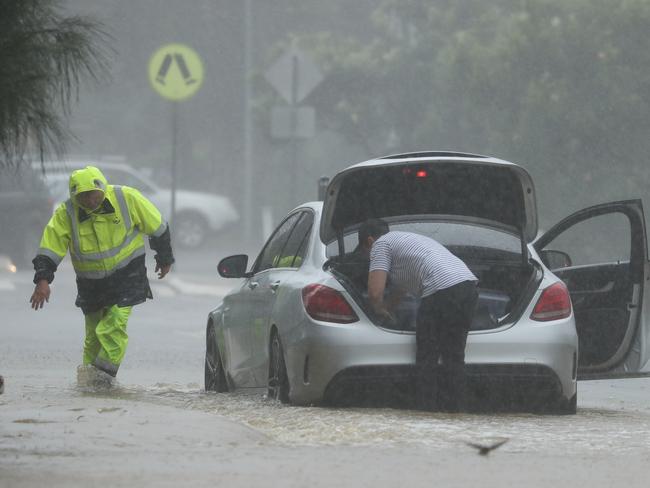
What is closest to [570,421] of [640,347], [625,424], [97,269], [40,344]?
[625,424]

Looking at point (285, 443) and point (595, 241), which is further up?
point (595, 241)

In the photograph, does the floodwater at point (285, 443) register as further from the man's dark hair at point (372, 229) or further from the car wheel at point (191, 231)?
the car wheel at point (191, 231)

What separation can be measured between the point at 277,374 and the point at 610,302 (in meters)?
2.19

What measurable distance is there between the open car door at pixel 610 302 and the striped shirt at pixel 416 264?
1.17 metres

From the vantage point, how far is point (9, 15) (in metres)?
7.96

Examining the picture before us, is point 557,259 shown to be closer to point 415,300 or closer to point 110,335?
point 415,300

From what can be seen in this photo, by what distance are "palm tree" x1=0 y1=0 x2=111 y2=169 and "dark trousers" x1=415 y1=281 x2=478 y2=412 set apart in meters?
2.16

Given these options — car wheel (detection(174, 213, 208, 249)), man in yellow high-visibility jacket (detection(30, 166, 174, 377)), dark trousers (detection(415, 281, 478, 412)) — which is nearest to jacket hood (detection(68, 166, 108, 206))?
man in yellow high-visibility jacket (detection(30, 166, 174, 377))

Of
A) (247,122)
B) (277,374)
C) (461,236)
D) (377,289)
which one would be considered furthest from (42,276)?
(247,122)

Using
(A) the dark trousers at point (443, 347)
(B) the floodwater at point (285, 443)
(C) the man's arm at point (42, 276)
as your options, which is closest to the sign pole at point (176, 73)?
(B) the floodwater at point (285, 443)

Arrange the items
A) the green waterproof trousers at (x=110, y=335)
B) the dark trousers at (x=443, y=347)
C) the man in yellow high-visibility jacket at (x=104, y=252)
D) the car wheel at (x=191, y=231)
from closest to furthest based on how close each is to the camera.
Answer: the dark trousers at (x=443, y=347) < the man in yellow high-visibility jacket at (x=104, y=252) < the green waterproof trousers at (x=110, y=335) < the car wheel at (x=191, y=231)

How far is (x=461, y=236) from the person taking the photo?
10.3 meters

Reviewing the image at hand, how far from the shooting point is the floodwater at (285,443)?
24.0ft

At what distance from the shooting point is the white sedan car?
9500 mm
